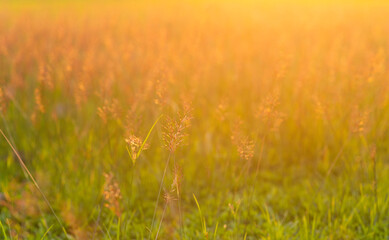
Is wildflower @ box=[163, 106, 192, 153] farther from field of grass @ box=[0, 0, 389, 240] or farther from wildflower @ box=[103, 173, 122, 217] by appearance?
wildflower @ box=[103, 173, 122, 217]

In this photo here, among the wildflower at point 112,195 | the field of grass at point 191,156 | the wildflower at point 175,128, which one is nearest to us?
the wildflower at point 175,128

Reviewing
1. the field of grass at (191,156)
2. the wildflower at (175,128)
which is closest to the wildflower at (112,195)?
the field of grass at (191,156)

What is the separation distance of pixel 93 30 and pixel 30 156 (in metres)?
3.76

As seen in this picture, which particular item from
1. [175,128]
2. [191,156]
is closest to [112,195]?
[175,128]

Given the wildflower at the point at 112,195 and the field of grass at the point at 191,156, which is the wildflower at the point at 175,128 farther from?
the wildflower at the point at 112,195

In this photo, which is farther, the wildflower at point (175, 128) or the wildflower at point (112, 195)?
the wildflower at point (112, 195)

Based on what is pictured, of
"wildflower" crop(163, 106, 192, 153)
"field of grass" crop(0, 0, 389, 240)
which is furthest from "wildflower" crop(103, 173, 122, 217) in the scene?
"wildflower" crop(163, 106, 192, 153)

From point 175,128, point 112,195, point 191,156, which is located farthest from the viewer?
point 191,156

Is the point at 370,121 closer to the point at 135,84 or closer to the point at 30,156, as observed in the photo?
the point at 135,84

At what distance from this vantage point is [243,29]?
663 centimetres

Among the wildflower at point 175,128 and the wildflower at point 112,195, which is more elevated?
the wildflower at point 175,128

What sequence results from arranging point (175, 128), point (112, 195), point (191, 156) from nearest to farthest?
point (175, 128), point (112, 195), point (191, 156)

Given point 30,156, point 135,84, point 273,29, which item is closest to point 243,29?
point 273,29

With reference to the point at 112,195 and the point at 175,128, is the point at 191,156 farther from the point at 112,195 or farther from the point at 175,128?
the point at 175,128
